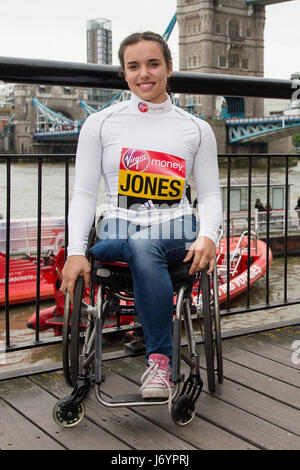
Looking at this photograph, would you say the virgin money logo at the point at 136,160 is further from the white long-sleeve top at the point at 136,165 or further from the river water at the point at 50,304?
the river water at the point at 50,304

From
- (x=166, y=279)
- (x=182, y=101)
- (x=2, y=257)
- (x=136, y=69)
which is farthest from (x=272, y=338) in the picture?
(x=182, y=101)

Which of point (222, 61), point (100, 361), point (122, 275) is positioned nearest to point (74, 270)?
point (122, 275)

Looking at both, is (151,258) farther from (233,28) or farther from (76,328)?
(233,28)

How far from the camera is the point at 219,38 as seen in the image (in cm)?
6438

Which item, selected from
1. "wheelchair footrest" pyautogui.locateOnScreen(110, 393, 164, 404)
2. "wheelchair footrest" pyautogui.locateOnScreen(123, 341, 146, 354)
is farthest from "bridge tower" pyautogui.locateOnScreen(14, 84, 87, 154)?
"wheelchair footrest" pyautogui.locateOnScreen(110, 393, 164, 404)

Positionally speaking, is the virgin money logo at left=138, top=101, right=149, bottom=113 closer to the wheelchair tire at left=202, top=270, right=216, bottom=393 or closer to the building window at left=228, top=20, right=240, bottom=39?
the wheelchair tire at left=202, top=270, right=216, bottom=393

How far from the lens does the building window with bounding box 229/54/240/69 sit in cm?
6511

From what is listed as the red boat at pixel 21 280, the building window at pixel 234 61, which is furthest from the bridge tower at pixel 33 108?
the red boat at pixel 21 280

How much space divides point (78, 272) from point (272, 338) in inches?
50.3

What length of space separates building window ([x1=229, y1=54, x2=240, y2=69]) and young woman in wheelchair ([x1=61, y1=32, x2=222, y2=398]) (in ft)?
217

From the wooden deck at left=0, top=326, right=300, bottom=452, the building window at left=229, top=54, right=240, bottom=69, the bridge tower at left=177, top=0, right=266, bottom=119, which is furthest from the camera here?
the building window at left=229, top=54, right=240, bottom=69

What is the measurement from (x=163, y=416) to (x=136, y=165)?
79 centimetres

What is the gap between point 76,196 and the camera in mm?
1854

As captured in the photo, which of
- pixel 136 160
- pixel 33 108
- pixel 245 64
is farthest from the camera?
pixel 245 64
